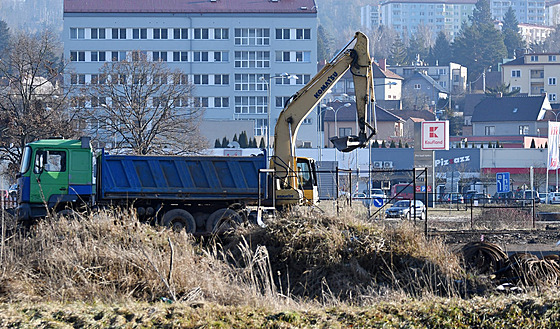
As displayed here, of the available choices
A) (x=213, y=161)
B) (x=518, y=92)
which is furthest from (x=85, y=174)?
(x=518, y=92)

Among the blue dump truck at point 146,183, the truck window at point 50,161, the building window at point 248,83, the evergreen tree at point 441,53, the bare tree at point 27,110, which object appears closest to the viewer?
the blue dump truck at point 146,183

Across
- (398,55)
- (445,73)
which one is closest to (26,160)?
(445,73)

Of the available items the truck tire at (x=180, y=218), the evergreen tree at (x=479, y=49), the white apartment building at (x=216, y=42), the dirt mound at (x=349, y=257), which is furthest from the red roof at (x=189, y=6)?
the dirt mound at (x=349, y=257)

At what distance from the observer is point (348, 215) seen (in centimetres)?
1677

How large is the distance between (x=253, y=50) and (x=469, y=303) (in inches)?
3278

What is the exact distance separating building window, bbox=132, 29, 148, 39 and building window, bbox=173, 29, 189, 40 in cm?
340

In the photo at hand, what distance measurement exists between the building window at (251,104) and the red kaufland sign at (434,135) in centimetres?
4782

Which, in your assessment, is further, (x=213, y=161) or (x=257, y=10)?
(x=257, y=10)

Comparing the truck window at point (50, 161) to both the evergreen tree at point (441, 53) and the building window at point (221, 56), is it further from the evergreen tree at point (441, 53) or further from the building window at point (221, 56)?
the evergreen tree at point (441, 53)

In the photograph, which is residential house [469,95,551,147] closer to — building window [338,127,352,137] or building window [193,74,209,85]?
building window [338,127,352,137]

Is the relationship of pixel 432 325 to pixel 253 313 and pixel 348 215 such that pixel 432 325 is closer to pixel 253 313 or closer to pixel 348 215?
pixel 253 313

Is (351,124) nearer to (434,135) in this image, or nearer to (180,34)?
(180,34)

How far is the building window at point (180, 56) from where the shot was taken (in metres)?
90.4

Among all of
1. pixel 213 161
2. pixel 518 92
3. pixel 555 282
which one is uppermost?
pixel 518 92
